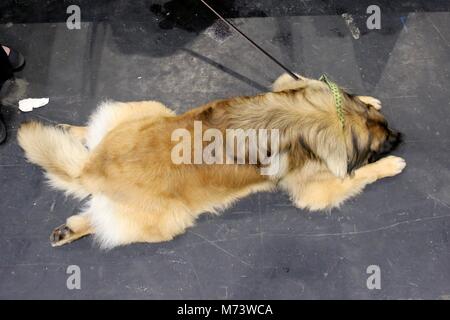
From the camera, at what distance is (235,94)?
3.26m

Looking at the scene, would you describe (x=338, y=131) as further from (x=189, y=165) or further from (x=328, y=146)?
(x=189, y=165)

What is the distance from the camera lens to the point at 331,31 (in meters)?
3.47

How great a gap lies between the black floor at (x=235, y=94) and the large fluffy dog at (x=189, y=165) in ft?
0.92

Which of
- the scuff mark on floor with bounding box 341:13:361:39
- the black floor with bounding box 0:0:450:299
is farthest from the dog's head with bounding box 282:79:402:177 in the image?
the scuff mark on floor with bounding box 341:13:361:39

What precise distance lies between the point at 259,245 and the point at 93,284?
43.3 inches

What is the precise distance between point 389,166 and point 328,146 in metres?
0.80

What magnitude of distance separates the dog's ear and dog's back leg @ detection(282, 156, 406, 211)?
0.17 metres

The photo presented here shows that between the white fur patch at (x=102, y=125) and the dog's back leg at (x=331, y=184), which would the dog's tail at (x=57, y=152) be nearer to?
the white fur patch at (x=102, y=125)

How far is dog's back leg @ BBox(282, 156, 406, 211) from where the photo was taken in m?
2.59

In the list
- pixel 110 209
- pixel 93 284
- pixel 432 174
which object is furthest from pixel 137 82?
pixel 432 174

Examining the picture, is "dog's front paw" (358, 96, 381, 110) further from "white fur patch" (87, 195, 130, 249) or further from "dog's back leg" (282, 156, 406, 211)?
"white fur patch" (87, 195, 130, 249)
